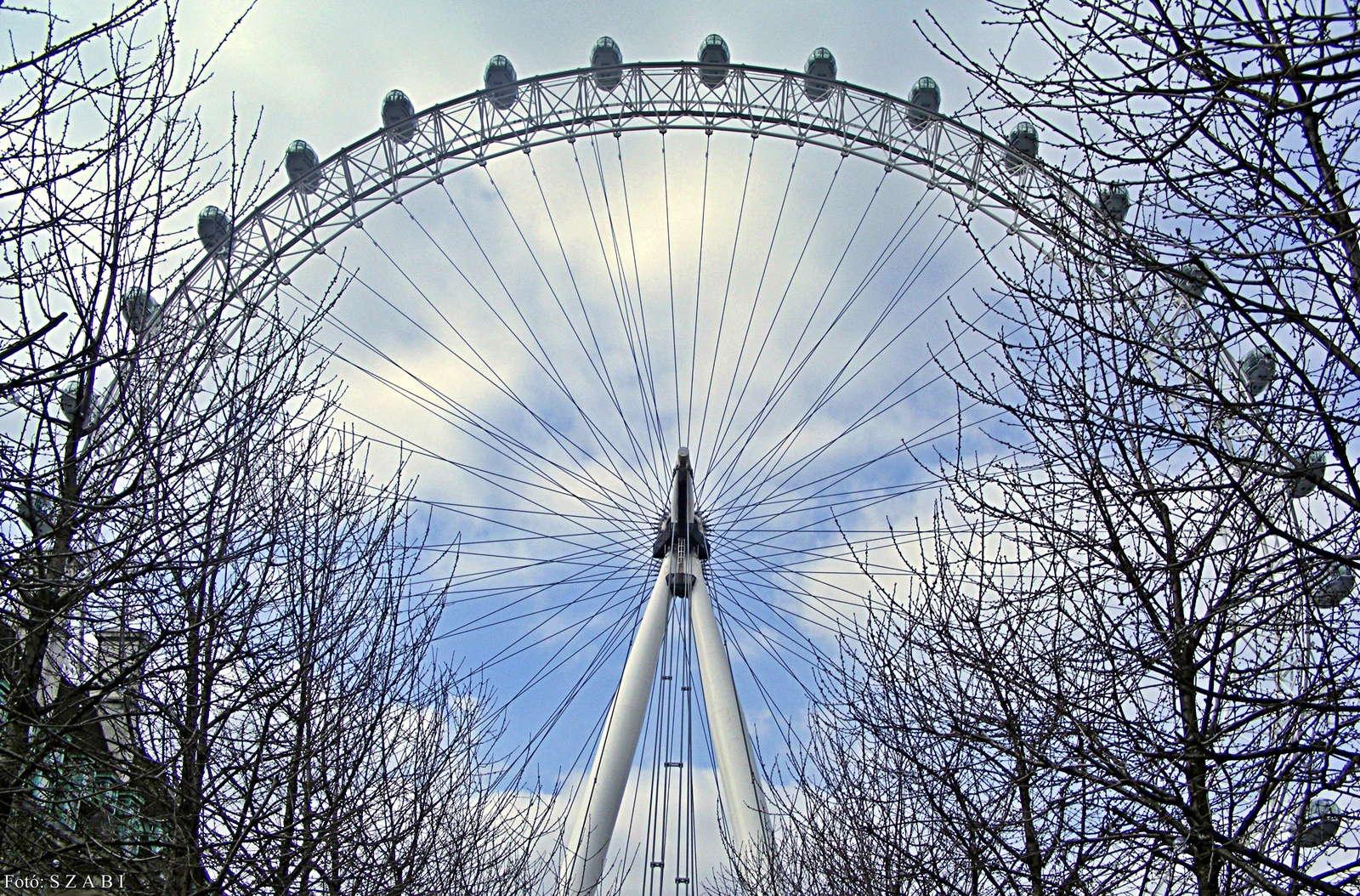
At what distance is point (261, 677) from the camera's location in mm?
8109

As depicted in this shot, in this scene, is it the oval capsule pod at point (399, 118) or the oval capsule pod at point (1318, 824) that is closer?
the oval capsule pod at point (1318, 824)

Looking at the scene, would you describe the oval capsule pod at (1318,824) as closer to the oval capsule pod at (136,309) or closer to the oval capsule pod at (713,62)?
the oval capsule pod at (136,309)

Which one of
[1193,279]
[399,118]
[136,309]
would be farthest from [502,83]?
[1193,279]

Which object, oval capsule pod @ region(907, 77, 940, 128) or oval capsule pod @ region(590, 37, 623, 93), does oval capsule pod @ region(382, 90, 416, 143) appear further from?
oval capsule pod @ region(907, 77, 940, 128)

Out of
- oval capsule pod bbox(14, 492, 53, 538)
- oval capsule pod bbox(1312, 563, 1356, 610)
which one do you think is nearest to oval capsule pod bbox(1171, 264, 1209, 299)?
oval capsule pod bbox(1312, 563, 1356, 610)

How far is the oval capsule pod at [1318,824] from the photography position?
5.44m

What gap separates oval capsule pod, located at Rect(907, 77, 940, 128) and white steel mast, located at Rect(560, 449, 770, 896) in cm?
884

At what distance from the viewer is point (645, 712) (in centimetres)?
1858

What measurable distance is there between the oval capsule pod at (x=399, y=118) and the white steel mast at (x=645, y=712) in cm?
888

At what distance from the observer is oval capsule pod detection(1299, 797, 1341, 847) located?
5.44 metres

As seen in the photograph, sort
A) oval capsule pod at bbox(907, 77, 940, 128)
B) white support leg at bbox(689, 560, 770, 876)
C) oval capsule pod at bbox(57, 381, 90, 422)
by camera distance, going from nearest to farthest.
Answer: oval capsule pod at bbox(57, 381, 90, 422) < white support leg at bbox(689, 560, 770, 876) < oval capsule pod at bbox(907, 77, 940, 128)

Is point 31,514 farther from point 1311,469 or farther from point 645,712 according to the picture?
point 645,712

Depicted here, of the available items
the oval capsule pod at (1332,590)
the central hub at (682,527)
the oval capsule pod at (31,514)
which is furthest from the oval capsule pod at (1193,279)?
the central hub at (682,527)

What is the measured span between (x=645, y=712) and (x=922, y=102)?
14.1 metres
